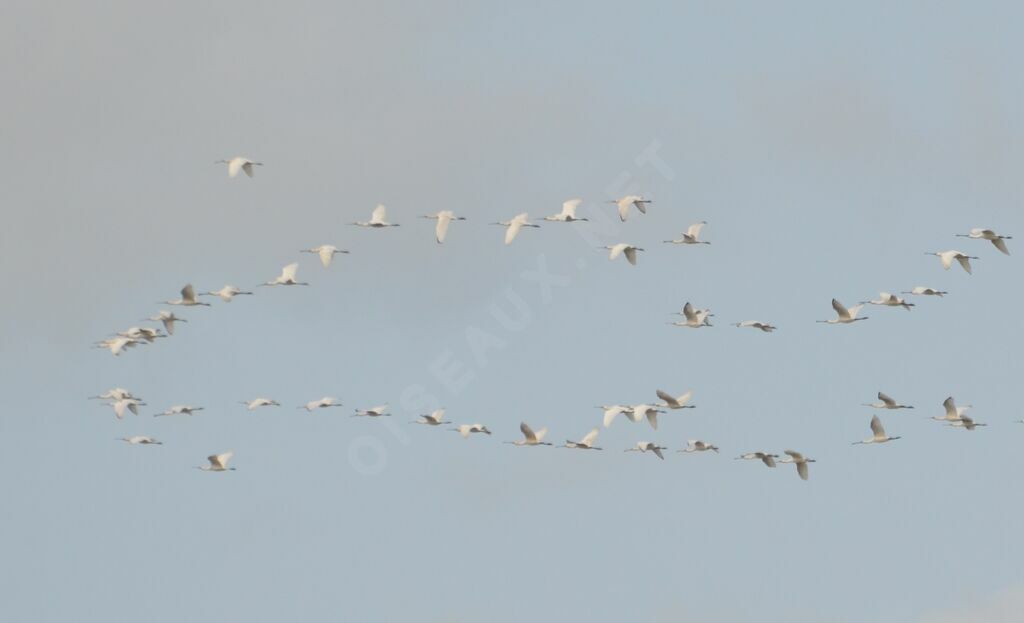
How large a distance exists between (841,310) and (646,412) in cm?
808

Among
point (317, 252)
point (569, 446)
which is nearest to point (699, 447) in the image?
point (569, 446)

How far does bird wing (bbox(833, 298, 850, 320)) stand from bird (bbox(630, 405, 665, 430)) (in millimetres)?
7407

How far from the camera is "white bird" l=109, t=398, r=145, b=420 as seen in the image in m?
110

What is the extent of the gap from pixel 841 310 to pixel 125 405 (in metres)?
27.7

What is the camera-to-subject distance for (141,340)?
107 metres

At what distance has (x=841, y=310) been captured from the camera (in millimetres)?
102562

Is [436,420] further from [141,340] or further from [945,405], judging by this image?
[945,405]

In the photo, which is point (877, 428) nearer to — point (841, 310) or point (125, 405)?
point (841, 310)

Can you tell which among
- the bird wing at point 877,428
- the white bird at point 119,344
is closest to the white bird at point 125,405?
the white bird at point 119,344

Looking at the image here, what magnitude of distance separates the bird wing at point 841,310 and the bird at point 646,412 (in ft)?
24.3

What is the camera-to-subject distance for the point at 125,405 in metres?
110

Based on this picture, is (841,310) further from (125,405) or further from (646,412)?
(125,405)

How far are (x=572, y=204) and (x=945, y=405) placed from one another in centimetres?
1531

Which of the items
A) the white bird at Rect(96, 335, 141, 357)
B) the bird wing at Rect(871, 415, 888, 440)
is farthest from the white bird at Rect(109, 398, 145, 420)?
the bird wing at Rect(871, 415, 888, 440)
